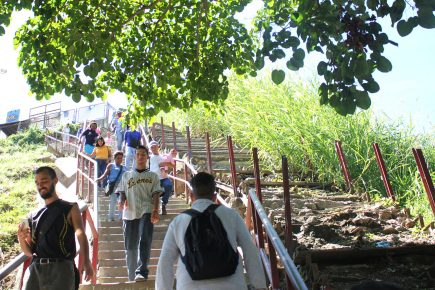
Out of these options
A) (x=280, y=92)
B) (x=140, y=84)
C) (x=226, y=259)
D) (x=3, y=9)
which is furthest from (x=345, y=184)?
(x=226, y=259)

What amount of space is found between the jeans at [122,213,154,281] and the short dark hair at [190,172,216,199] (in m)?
2.58

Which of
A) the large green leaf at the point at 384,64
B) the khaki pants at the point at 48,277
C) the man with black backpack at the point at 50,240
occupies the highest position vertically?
the large green leaf at the point at 384,64

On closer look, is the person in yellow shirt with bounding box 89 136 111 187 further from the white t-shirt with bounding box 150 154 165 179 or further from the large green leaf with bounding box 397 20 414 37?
the large green leaf with bounding box 397 20 414 37

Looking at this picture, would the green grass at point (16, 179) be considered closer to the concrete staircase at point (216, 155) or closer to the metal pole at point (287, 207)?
the concrete staircase at point (216, 155)

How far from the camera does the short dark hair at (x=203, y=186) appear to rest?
3758 millimetres

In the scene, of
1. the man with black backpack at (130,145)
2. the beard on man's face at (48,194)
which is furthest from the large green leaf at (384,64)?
the man with black backpack at (130,145)

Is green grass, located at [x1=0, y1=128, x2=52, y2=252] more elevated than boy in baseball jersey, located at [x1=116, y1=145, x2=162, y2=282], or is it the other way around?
green grass, located at [x1=0, y1=128, x2=52, y2=252]

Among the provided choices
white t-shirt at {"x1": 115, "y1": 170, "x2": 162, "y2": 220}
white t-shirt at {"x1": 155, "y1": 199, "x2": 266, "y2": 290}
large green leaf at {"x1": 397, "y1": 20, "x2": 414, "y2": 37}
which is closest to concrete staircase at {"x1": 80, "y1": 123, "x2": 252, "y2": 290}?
white t-shirt at {"x1": 115, "y1": 170, "x2": 162, "y2": 220}

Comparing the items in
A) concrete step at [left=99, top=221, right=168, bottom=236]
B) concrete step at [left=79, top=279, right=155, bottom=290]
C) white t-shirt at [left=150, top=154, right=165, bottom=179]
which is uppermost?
white t-shirt at [left=150, top=154, right=165, bottom=179]

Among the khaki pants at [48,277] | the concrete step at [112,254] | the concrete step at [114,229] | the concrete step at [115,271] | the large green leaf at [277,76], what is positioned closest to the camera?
the khaki pants at [48,277]

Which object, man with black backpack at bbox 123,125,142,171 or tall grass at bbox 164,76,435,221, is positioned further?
man with black backpack at bbox 123,125,142,171

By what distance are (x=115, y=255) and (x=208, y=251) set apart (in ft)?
15.6

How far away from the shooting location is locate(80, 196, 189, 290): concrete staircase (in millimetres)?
5949

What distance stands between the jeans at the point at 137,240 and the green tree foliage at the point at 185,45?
72.3 inches
